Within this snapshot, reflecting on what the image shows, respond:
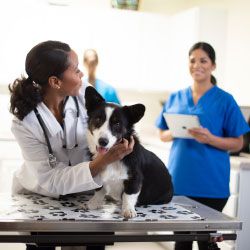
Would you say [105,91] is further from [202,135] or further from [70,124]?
[70,124]

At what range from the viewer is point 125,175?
5.34 ft

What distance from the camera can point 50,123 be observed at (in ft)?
5.65

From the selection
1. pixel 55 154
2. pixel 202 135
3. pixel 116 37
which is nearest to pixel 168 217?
pixel 55 154

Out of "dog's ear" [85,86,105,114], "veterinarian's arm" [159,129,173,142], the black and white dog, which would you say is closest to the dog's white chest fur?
the black and white dog

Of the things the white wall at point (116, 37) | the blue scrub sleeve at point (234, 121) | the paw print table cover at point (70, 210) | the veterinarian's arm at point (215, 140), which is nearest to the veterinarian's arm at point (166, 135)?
the veterinarian's arm at point (215, 140)

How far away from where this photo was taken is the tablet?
7.74ft

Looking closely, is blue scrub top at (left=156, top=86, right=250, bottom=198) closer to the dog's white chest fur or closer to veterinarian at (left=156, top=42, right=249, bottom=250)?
veterinarian at (left=156, top=42, right=249, bottom=250)

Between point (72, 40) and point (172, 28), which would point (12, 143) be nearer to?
point (72, 40)

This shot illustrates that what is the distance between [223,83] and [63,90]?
2.39m

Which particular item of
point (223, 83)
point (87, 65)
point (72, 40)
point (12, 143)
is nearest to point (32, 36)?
point (72, 40)

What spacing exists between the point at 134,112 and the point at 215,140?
2.63 feet

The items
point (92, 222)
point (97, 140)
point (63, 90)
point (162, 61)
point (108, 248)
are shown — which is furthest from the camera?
point (162, 61)

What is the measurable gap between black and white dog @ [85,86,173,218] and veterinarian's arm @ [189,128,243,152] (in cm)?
61

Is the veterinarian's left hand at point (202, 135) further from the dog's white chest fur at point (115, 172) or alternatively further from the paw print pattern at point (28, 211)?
the paw print pattern at point (28, 211)
